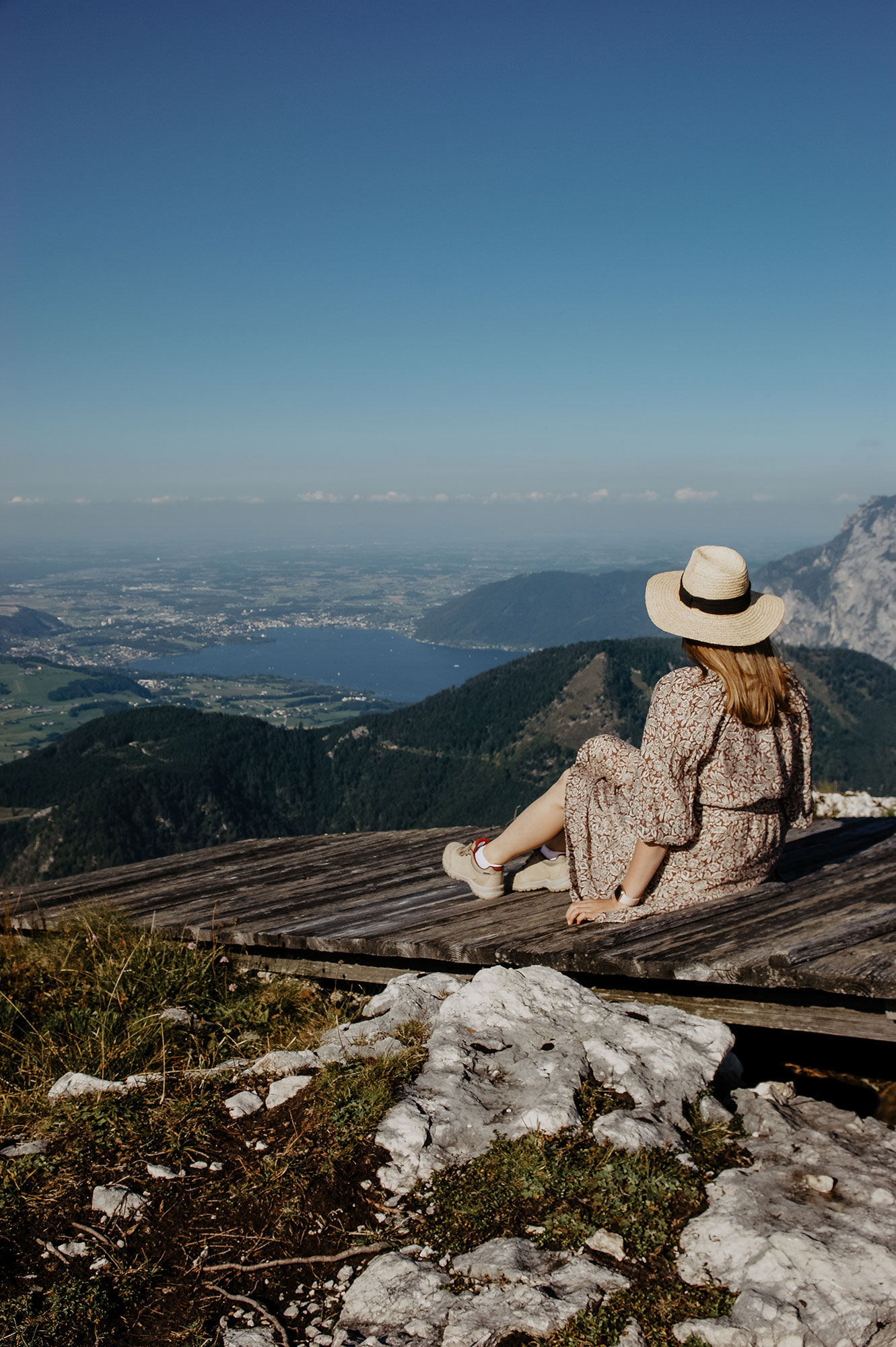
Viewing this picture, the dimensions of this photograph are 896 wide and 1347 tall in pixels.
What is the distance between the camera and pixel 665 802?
4965mm

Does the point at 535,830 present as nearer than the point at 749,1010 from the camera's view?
No

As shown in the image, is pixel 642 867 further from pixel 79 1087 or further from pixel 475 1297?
pixel 79 1087

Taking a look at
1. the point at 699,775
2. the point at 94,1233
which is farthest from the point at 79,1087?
the point at 699,775

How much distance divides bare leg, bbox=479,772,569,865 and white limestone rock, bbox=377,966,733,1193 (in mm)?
1441

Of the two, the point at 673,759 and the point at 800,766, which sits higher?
the point at 673,759

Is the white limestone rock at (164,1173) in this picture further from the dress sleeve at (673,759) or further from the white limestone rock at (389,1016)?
the dress sleeve at (673,759)

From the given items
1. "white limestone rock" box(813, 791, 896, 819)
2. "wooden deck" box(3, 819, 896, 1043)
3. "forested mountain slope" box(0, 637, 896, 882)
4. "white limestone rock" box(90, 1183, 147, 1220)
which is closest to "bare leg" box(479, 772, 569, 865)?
"wooden deck" box(3, 819, 896, 1043)

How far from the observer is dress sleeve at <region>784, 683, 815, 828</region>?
5281mm

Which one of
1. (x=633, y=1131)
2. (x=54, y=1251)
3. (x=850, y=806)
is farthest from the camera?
(x=850, y=806)

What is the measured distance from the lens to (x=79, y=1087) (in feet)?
13.9

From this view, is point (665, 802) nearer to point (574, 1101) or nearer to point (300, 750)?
point (574, 1101)

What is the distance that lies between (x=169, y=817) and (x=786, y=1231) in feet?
370

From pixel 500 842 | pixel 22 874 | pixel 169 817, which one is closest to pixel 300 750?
pixel 169 817

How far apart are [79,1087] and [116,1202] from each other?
1.05 m
